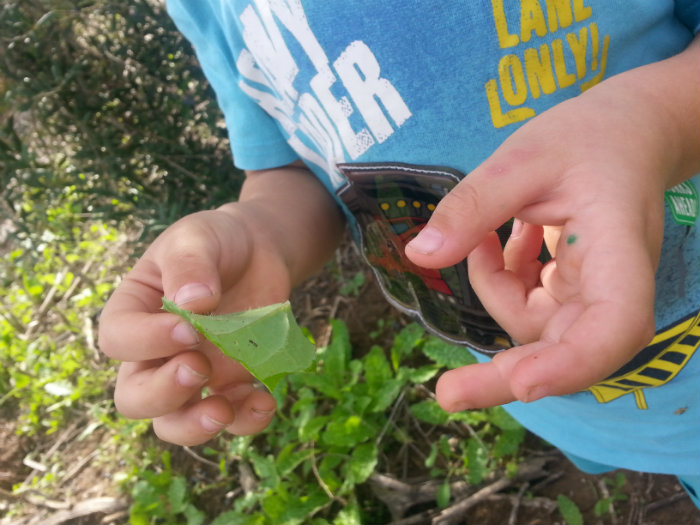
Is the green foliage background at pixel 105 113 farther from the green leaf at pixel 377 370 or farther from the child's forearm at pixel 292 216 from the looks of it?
the green leaf at pixel 377 370

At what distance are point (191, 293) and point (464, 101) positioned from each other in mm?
568

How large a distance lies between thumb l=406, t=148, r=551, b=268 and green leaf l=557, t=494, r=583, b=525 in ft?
4.13

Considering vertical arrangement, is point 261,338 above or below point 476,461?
above

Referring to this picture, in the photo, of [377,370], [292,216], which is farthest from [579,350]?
[377,370]

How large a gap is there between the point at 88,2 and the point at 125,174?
58 cm

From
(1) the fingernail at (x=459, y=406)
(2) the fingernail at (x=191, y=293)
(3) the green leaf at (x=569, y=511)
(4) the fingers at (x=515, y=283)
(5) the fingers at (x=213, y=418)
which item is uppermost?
(2) the fingernail at (x=191, y=293)

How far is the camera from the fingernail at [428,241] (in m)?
0.59

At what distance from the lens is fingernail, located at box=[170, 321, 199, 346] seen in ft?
2.54

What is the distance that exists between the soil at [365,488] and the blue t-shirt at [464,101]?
50 centimetres

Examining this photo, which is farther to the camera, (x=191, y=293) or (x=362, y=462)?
(x=362, y=462)

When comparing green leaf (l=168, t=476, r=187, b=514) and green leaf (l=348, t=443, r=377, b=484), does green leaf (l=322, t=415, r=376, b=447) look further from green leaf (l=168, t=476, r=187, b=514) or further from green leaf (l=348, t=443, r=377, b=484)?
green leaf (l=168, t=476, r=187, b=514)

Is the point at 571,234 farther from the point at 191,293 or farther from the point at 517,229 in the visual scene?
the point at 191,293

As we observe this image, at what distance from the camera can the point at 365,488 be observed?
5.73ft

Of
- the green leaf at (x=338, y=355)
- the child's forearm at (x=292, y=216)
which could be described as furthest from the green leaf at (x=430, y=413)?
the child's forearm at (x=292, y=216)
